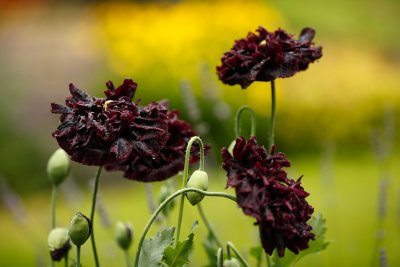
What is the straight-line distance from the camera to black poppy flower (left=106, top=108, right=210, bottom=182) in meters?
1.11

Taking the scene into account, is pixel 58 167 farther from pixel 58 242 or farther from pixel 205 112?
pixel 205 112

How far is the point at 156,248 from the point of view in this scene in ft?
3.36

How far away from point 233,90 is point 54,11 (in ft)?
15.1

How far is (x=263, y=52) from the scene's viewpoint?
117 cm

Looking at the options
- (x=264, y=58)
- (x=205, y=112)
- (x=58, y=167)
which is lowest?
(x=58, y=167)

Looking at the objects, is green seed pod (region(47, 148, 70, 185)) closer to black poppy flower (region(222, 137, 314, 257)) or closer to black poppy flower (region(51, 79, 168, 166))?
black poppy flower (region(51, 79, 168, 166))

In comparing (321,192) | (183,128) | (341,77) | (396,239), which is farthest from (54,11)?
(183,128)

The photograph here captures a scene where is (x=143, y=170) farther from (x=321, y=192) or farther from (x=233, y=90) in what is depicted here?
(x=233, y=90)

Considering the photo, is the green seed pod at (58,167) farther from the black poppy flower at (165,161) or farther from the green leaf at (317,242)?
the green leaf at (317,242)

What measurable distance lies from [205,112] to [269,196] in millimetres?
3610

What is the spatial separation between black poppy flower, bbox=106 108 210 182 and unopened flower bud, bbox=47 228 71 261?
0.38 feet

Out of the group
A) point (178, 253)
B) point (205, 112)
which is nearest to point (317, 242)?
point (178, 253)

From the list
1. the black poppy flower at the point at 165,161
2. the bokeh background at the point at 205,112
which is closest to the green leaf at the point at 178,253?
the black poppy flower at the point at 165,161

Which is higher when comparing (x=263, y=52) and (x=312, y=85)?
(x=312, y=85)
